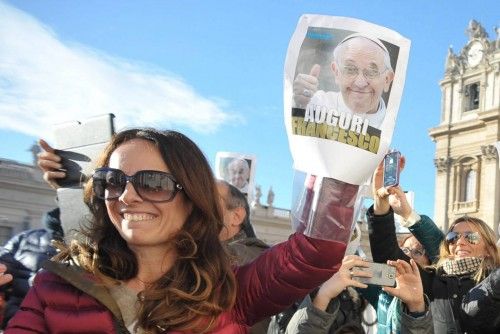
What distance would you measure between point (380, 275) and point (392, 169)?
100 centimetres

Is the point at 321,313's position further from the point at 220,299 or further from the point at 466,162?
the point at 466,162

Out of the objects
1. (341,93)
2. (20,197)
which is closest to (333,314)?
(341,93)

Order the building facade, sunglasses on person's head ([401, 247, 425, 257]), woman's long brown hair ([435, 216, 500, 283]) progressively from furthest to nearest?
the building facade, sunglasses on person's head ([401, 247, 425, 257]), woman's long brown hair ([435, 216, 500, 283])

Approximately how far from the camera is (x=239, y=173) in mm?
7547

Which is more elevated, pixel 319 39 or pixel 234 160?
pixel 319 39

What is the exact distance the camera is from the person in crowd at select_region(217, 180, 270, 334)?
328 centimetres

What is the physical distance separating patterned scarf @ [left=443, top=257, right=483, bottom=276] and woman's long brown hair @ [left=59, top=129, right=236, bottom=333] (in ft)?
7.24

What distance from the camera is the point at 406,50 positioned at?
6.08 feet

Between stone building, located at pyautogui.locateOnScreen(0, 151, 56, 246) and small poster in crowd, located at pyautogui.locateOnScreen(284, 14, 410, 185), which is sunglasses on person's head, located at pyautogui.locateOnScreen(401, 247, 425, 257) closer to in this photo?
small poster in crowd, located at pyautogui.locateOnScreen(284, 14, 410, 185)

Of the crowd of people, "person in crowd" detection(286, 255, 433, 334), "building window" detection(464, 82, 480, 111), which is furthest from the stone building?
"building window" detection(464, 82, 480, 111)

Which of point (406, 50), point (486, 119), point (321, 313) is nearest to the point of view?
point (406, 50)

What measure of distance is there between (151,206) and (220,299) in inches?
12.8

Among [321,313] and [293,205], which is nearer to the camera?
[293,205]

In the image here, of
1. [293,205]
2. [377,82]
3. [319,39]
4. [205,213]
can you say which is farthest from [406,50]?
[205,213]
